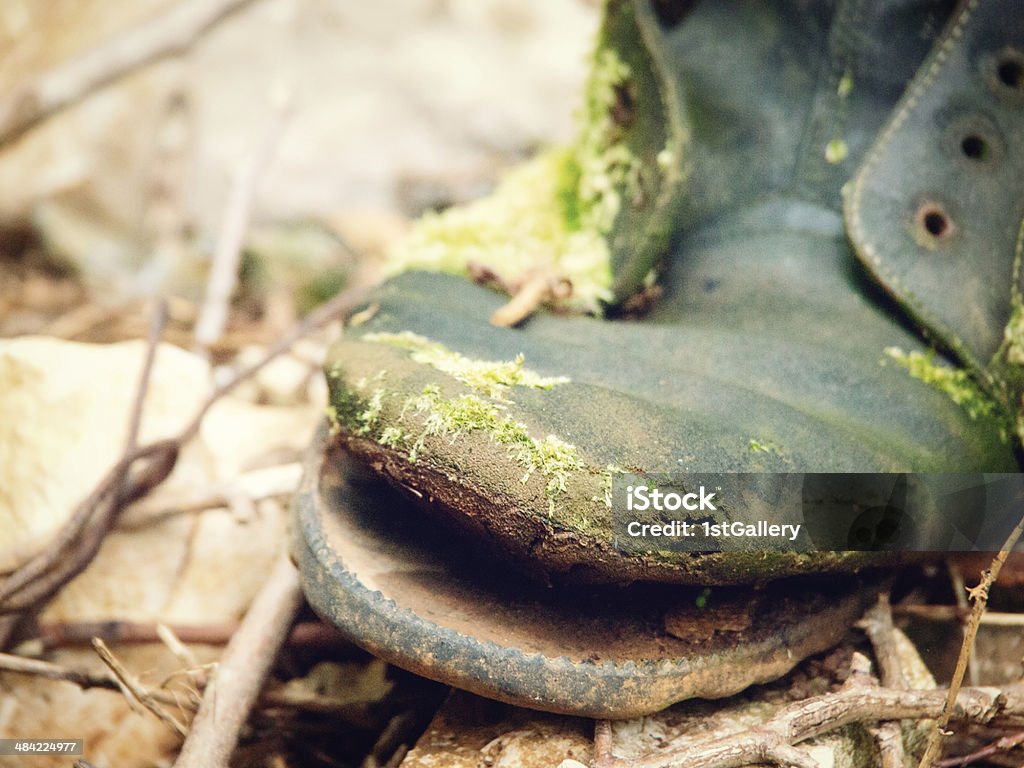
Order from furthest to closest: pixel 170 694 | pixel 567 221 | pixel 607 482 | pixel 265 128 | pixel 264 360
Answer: pixel 265 128 → pixel 567 221 → pixel 264 360 → pixel 170 694 → pixel 607 482

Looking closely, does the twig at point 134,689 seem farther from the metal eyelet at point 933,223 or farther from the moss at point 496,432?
the metal eyelet at point 933,223

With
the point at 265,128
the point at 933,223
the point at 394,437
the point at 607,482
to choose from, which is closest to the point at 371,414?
the point at 394,437

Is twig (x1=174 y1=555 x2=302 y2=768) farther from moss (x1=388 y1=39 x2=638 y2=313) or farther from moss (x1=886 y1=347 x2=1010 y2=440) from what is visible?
moss (x1=886 y1=347 x2=1010 y2=440)

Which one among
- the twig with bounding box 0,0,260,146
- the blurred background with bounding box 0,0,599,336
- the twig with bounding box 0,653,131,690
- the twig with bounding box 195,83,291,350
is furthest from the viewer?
the blurred background with bounding box 0,0,599,336

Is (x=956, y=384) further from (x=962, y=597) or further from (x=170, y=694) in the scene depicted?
(x=170, y=694)

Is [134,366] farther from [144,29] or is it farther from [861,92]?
[144,29]

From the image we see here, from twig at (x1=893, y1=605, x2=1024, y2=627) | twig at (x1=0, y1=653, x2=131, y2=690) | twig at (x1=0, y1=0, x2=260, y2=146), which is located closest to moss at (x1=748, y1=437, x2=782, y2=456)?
twig at (x1=893, y1=605, x2=1024, y2=627)

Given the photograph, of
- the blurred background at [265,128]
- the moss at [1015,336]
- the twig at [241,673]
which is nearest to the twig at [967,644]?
the moss at [1015,336]

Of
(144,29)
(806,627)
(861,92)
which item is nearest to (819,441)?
(806,627)
